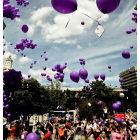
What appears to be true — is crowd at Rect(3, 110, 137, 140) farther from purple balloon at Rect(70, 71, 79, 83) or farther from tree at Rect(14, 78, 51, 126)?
tree at Rect(14, 78, 51, 126)

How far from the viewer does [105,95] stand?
43.5 meters

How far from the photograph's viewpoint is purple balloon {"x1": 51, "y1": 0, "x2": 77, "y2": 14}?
3389mm

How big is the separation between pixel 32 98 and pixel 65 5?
2231 centimetres

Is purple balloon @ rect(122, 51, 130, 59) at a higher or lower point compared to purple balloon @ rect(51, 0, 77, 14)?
lower

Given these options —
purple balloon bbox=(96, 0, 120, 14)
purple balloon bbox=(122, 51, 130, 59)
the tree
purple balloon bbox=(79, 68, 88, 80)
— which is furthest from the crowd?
the tree

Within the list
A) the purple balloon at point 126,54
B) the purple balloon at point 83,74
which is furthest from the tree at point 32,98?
the purple balloon at point 126,54

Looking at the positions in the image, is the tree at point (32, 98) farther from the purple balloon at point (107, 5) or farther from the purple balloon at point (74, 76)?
the purple balloon at point (107, 5)

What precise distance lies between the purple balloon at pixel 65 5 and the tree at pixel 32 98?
21588mm

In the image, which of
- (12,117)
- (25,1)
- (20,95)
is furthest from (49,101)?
(25,1)

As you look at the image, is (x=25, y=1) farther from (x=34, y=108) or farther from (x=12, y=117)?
(x=34, y=108)

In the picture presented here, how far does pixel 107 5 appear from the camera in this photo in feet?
11.0

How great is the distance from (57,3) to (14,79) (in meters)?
7.91

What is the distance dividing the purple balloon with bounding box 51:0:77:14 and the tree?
Answer: 21588 mm

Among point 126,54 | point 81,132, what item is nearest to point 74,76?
point 81,132
